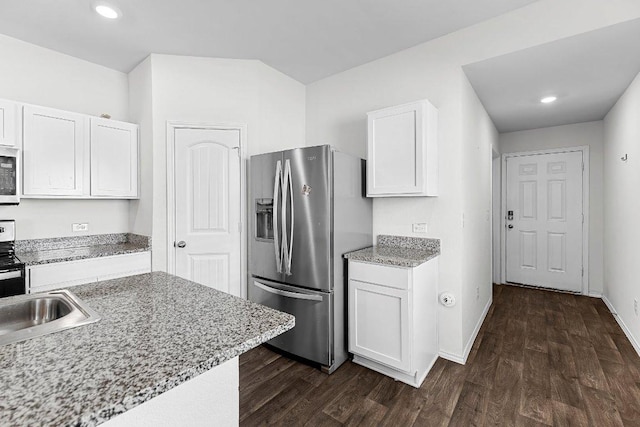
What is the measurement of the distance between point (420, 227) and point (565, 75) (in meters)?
1.86

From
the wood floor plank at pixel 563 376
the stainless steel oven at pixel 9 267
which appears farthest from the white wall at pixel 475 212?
the stainless steel oven at pixel 9 267

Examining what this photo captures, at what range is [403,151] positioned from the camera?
8.01 feet

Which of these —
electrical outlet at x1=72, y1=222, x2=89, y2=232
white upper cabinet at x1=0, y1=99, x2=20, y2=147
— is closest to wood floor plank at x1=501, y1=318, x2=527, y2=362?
electrical outlet at x1=72, y1=222, x2=89, y2=232

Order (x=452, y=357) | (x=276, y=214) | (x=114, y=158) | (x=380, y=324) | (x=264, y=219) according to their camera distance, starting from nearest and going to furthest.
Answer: (x=380, y=324)
(x=452, y=357)
(x=276, y=214)
(x=264, y=219)
(x=114, y=158)

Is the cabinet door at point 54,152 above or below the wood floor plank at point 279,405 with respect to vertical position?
above

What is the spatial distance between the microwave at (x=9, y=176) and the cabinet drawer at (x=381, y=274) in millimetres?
A: 2610

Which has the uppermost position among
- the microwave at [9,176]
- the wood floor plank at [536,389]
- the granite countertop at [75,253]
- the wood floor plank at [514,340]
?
the microwave at [9,176]

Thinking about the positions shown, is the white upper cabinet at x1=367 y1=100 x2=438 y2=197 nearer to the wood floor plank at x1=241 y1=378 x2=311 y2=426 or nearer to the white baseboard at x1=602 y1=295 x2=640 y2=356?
the wood floor plank at x1=241 y1=378 x2=311 y2=426

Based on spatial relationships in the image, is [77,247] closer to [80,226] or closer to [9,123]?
[80,226]

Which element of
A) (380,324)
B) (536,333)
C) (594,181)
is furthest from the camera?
(594,181)

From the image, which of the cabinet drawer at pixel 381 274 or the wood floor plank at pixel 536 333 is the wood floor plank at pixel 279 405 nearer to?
the cabinet drawer at pixel 381 274

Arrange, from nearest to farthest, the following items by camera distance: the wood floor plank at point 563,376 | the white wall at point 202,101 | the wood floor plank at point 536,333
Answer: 1. the wood floor plank at point 563,376
2. the wood floor plank at point 536,333
3. the white wall at point 202,101

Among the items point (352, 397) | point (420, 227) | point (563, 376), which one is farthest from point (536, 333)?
point (352, 397)

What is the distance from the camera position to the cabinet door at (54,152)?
246cm
